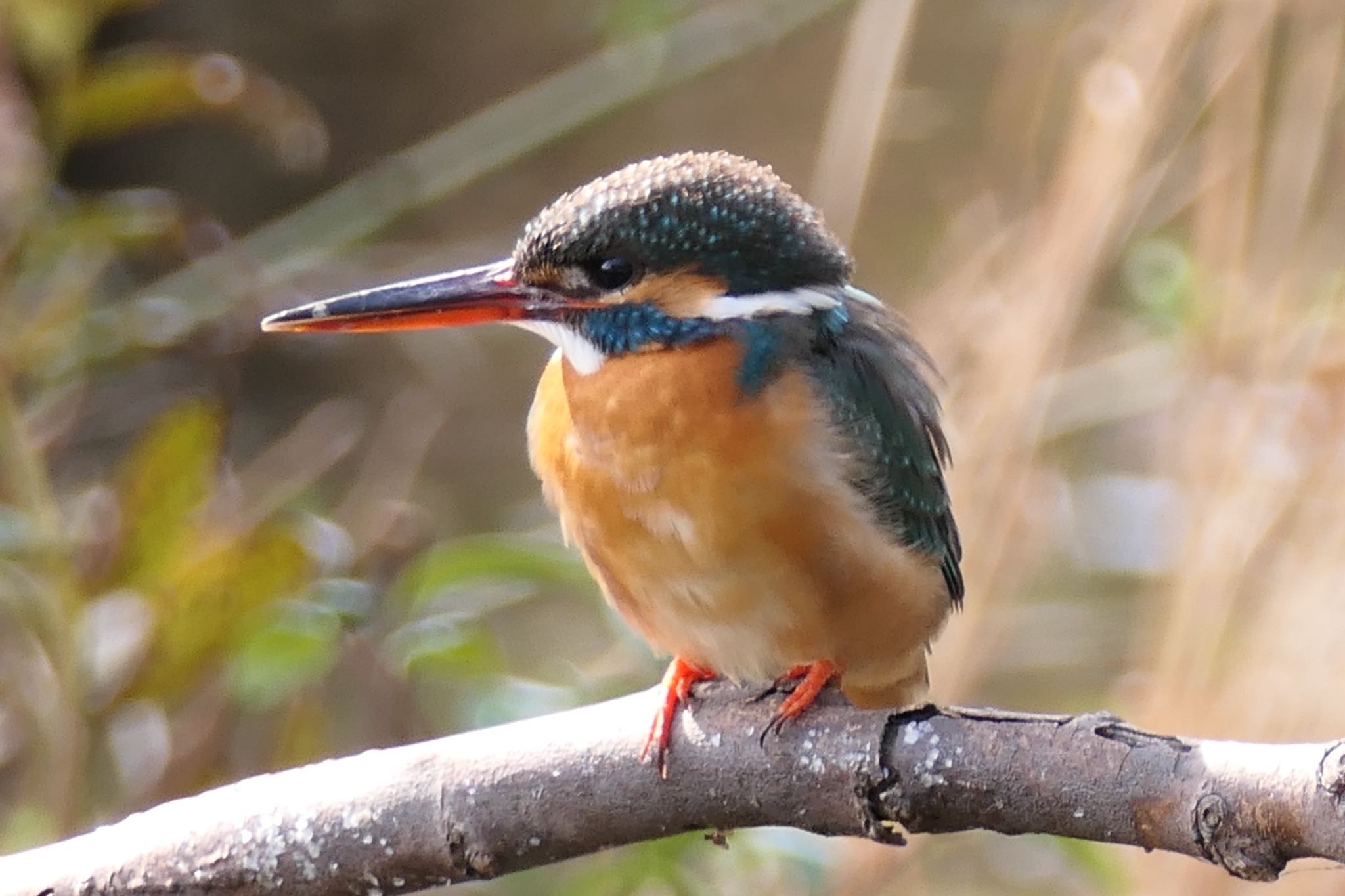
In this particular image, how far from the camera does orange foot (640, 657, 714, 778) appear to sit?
1.11 m

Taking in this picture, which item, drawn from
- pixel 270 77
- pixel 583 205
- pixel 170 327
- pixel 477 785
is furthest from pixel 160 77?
pixel 270 77

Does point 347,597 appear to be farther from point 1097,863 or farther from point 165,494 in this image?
point 1097,863

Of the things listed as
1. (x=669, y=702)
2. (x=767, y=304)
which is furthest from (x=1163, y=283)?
(x=669, y=702)

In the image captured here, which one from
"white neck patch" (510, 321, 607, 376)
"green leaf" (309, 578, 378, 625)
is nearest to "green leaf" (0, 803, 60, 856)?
"green leaf" (309, 578, 378, 625)

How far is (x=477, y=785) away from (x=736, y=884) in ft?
3.46

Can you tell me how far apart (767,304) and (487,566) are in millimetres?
556

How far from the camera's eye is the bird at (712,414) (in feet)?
4.12

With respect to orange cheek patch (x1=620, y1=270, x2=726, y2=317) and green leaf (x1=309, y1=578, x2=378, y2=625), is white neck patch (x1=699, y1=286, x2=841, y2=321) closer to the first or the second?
orange cheek patch (x1=620, y1=270, x2=726, y2=317)

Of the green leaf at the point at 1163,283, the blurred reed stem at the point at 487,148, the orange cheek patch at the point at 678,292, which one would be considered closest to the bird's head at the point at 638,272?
the orange cheek patch at the point at 678,292

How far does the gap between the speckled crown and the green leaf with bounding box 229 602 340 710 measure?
556 mm

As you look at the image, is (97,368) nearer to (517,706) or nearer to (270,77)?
(517,706)

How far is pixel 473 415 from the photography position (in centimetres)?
393

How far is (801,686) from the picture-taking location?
119cm

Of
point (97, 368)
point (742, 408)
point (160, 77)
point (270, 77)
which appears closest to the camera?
point (742, 408)
